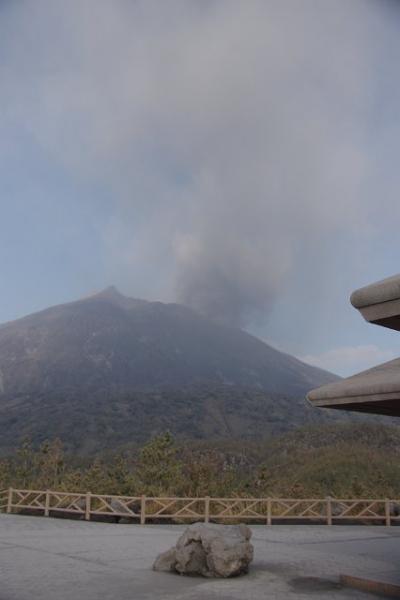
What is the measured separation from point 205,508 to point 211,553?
Result: 7789mm

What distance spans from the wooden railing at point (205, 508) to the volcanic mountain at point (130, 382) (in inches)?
2017

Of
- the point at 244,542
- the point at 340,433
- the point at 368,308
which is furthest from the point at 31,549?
the point at 340,433

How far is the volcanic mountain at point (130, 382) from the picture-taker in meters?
79.9

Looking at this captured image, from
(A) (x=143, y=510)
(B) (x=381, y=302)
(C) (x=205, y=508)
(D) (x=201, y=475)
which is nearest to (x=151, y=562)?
(C) (x=205, y=508)

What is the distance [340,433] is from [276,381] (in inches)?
4437

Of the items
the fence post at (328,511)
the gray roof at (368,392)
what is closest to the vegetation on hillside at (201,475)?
the fence post at (328,511)

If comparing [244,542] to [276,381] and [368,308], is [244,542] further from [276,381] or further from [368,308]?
[276,381]

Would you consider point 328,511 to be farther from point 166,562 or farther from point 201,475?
point 166,562

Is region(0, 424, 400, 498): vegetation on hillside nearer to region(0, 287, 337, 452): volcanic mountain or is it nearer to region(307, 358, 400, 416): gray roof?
region(307, 358, 400, 416): gray roof

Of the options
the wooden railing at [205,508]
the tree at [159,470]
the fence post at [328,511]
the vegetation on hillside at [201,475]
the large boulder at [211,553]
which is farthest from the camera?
the vegetation on hillside at [201,475]

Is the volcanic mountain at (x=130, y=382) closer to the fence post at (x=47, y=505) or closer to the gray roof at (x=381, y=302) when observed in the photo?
the fence post at (x=47, y=505)

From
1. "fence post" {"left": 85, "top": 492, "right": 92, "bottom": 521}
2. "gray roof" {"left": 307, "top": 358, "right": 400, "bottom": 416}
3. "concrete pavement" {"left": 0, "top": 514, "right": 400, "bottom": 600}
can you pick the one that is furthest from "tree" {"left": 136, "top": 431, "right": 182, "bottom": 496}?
"gray roof" {"left": 307, "top": 358, "right": 400, "bottom": 416}

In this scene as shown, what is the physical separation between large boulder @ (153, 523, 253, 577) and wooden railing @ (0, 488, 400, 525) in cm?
727

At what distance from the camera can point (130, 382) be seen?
447 feet
